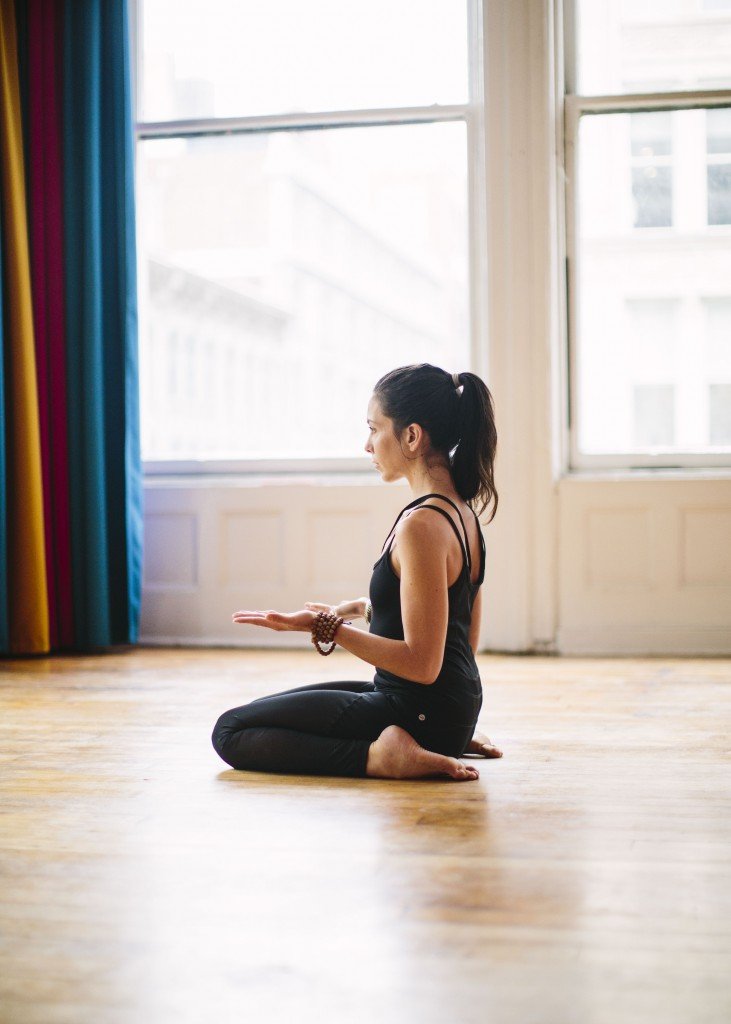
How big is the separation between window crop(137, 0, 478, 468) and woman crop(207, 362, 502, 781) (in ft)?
7.10

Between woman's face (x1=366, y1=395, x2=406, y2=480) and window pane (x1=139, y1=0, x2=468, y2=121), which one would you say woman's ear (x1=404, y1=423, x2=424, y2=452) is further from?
window pane (x1=139, y1=0, x2=468, y2=121)

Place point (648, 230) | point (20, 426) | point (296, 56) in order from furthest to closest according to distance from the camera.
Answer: point (296, 56) < point (648, 230) < point (20, 426)

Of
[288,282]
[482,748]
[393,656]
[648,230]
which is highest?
[648,230]

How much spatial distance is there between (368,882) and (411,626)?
A: 0.55 meters

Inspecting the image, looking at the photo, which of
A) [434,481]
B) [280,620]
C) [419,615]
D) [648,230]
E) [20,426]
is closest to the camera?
[280,620]

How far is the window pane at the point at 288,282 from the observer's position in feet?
14.3

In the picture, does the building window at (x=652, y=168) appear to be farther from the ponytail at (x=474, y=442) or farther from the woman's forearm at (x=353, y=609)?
the woman's forearm at (x=353, y=609)

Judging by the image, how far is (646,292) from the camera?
422cm

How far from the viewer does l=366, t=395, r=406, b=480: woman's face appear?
213 centimetres

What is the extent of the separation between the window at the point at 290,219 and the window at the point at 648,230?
475 millimetres

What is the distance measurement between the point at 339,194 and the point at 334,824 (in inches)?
122

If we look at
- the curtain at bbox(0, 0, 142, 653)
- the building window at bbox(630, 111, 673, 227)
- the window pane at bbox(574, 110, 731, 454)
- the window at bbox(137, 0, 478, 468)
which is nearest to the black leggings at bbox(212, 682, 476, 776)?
the curtain at bbox(0, 0, 142, 653)

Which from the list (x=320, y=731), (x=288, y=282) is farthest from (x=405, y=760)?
(x=288, y=282)

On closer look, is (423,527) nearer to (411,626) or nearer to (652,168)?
(411,626)
